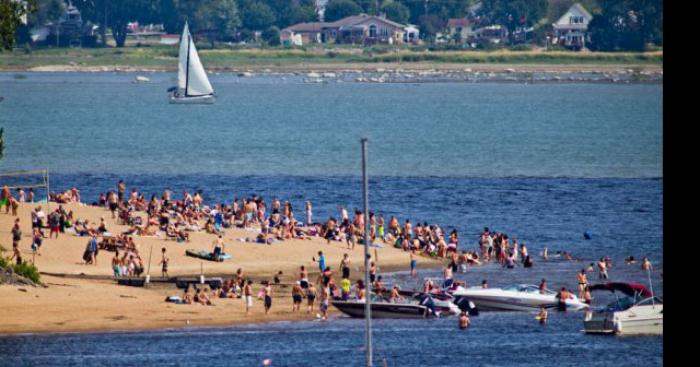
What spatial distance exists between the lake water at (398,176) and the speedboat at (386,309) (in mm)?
325

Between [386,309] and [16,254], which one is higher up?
[16,254]

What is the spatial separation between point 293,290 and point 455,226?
22024 mm

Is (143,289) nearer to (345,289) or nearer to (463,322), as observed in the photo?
(345,289)

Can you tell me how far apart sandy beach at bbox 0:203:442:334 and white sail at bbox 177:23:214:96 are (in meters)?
82.1

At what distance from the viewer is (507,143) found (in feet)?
377

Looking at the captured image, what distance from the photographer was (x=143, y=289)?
123 feet

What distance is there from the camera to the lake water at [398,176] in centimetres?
3209

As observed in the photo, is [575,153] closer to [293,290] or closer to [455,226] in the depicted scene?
[455,226]

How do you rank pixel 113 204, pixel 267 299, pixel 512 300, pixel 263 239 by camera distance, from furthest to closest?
pixel 113 204
pixel 263 239
pixel 512 300
pixel 267 299

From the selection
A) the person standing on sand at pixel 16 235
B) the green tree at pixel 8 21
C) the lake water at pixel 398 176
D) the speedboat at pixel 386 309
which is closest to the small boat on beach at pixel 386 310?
the speedboat at pixel 386 309

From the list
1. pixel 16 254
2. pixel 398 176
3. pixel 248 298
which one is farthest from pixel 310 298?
pixel 398 176

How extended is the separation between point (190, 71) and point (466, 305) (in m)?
106

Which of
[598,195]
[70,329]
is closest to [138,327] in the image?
[70,329]

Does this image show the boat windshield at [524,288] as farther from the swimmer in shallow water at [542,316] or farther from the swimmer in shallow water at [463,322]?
the swimmer in shallow water at [463,322]
